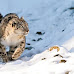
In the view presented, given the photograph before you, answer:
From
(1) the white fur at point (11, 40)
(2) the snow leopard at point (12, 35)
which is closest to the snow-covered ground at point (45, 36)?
(2) the snow leopard at point (12, 35)

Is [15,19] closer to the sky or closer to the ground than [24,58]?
closer to the sky

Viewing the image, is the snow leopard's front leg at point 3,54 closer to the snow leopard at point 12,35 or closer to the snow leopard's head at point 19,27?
the snow leopard at point 12,35

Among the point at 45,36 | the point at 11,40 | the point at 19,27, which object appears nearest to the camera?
the point at 19,27

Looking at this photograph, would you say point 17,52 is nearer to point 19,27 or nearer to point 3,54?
point 3,54

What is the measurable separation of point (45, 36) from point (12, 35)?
190cm

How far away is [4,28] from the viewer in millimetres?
5555

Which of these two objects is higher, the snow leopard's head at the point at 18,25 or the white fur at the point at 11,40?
the snow leopard's head at the point at 18,25

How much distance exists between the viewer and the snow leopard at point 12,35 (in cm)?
540

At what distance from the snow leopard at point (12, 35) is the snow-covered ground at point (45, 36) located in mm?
224

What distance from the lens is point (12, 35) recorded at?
215 inches

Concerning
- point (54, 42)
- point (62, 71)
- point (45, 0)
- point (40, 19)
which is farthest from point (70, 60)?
point (45, 0)

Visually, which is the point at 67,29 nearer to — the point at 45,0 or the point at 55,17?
the point at 55,17

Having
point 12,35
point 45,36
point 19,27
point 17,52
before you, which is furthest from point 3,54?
point 45,36

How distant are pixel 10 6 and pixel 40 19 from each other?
2.20 metres
